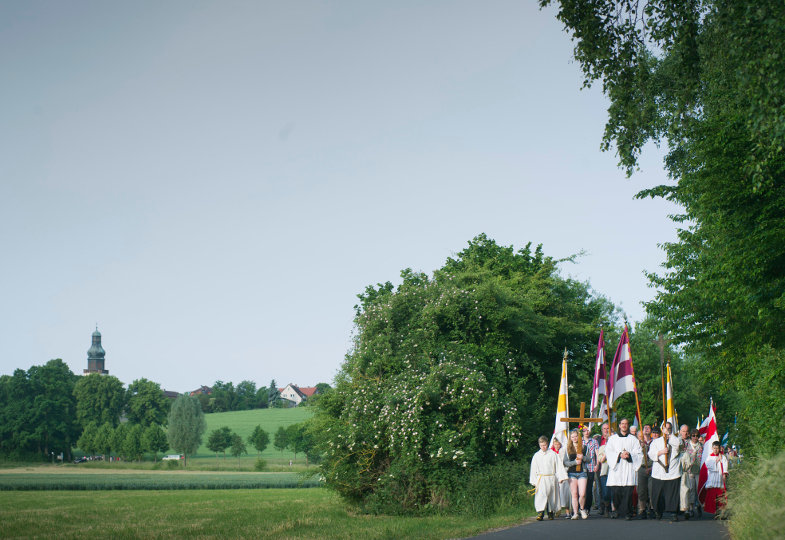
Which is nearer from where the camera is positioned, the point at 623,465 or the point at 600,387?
the point at 623,465

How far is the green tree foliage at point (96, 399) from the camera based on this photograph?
11594cm

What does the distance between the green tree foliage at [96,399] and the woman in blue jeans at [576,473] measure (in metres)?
109

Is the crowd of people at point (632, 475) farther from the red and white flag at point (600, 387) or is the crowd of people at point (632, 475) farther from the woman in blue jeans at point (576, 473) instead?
the red and white flag at point (600, 387)

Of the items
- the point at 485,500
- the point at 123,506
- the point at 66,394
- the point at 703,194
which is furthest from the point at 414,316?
the point at 66,394

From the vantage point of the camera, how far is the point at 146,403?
123812 millimetres

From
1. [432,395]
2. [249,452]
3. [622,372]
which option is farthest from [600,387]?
[249,452]

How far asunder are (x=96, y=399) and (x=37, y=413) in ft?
52.0

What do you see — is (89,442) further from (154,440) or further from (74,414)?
(74,414)

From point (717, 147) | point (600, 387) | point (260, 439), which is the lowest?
point (260, 439)

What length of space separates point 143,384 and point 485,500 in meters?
113

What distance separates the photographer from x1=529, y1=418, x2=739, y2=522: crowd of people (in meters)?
17.0

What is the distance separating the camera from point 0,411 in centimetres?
10025

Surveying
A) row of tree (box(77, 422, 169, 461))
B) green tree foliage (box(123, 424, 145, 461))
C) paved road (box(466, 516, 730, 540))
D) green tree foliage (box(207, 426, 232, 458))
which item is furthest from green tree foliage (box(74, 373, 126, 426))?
paved road (box(466, 516, 730, 540))

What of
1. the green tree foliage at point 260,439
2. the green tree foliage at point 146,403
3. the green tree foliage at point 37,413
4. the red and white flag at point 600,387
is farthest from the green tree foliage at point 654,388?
the green tree foliage at point 146,403
